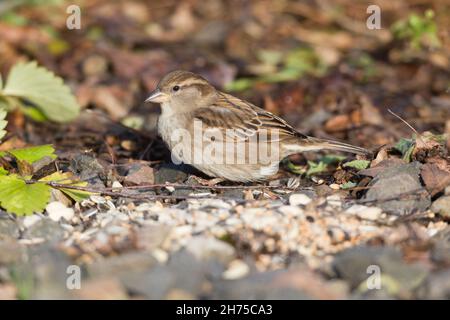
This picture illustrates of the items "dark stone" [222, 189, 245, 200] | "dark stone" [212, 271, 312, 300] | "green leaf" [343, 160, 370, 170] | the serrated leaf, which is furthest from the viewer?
"green leaf" [343, 160, 370, 170]

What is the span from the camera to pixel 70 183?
4859mm

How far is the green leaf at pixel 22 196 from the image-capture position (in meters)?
4.49

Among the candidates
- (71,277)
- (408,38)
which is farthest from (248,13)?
(71,277)

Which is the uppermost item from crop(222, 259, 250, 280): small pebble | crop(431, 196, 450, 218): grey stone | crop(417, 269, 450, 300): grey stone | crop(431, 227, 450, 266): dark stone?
crop(431, 196, 450, 218): grey stone

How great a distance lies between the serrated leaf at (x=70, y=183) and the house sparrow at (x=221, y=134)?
85 cm

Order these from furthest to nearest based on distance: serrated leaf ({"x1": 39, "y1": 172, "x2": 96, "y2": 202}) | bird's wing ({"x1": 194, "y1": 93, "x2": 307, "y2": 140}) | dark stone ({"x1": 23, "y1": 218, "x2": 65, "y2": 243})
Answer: bird's wing ({"x1": 194, "y1": 93, "x2": 307, "y2": 140}) → serrated leaf ({"x1": 39, "y1": 172, "x2": 96, "y2": 202}) → dark stone ({"x1": 23, "y1": 218, "x2": 65, "y2": 243})

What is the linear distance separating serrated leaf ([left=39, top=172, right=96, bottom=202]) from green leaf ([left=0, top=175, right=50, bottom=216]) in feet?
0.49

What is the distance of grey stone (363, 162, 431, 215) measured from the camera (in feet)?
15.0

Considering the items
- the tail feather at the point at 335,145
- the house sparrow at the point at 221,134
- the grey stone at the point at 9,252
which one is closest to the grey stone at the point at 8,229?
the grey stone at the point at 9,252

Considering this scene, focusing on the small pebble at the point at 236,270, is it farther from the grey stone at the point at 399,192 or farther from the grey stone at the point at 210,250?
the grey stone at the point at 399,192

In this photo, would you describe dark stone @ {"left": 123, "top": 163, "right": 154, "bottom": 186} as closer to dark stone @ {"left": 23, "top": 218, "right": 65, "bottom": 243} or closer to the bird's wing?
the bird's wing

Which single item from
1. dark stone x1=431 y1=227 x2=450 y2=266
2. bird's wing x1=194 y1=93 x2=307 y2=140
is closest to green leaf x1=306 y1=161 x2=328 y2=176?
bird's wing x1=194 y1=93 x2=307 y2=140
